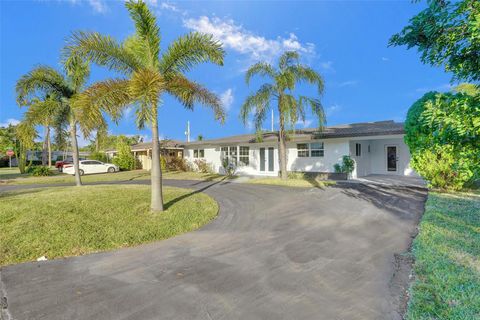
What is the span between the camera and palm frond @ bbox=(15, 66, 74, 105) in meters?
11.3

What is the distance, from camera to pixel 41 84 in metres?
11.7

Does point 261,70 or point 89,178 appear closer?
point 261,70

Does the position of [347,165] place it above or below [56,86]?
below

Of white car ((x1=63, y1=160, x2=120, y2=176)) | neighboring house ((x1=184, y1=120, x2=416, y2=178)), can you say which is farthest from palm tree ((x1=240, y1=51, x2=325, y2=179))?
white car ((x1=63, y1=160, x2=120, y2=176))

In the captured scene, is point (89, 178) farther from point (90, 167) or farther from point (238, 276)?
point (238, 276)

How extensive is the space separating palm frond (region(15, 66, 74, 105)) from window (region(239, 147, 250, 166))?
1209 cm

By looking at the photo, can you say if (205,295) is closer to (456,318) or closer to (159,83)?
(456,318)

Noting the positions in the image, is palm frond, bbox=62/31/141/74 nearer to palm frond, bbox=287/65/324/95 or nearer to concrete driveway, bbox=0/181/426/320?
concrete driveway, bbox=0/181/426/320

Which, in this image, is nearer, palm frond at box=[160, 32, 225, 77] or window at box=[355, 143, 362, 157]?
palm frond at box=[160, 32, 225, 77]

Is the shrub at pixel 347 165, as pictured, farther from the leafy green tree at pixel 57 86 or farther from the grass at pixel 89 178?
the leafy green tree at pixel 57 86

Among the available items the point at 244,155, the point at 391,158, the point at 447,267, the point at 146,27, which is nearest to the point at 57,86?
the point at 146,27

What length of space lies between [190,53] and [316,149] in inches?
439

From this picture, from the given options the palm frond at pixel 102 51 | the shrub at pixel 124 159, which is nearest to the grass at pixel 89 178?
the shrub at pixel 124 159

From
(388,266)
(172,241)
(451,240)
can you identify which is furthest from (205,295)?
(451,240)
